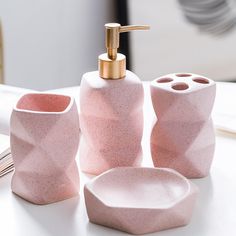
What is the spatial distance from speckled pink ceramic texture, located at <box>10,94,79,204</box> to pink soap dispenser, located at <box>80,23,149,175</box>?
3cm

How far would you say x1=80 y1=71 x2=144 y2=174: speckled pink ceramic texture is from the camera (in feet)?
2.15

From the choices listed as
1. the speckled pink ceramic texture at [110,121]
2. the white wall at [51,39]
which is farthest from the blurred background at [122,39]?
the speckled pink ceramic texture at [110,121]

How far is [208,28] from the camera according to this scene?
5.92 feet

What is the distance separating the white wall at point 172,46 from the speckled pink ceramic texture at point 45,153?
1144mm

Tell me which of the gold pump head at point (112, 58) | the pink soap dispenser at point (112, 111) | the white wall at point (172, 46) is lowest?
the white wall at point (172, 46)

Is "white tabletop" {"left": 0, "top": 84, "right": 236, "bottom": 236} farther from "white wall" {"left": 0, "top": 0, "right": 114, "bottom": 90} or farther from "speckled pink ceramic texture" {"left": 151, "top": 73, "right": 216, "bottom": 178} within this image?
"white wall" {"left": 0, "top": 0, "right": 114, "bottom": 90}

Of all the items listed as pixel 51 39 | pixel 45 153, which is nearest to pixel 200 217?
pixel 45 153

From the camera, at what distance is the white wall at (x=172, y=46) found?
176 cm

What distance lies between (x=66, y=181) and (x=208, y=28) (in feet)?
4.16

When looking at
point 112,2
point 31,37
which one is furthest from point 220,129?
point 112,2

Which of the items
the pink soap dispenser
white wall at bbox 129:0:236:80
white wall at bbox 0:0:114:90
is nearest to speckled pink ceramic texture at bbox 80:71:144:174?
the pink soap dispenser

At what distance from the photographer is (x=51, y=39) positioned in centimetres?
167

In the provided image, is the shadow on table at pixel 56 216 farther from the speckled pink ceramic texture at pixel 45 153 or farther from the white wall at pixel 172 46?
the white wall at pixel 172 46

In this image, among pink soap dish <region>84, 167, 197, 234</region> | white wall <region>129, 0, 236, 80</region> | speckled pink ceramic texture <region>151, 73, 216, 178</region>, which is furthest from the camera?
white wall <region>129, 0, 236, 80</region>
